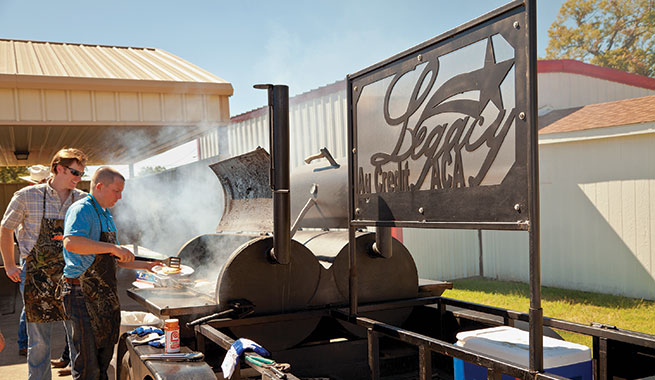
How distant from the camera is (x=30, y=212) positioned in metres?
3.97

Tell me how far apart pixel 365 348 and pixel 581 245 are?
7.72 meters

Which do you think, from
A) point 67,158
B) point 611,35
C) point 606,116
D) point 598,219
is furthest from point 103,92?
point 611,35

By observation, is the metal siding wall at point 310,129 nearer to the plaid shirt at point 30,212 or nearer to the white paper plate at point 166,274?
the plaid shirt at point 30,212

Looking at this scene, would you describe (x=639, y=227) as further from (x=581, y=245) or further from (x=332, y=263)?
(x=332, y=263)

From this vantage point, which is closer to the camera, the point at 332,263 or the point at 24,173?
the point at 332,263

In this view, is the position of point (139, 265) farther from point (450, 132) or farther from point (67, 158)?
point (450, 132)

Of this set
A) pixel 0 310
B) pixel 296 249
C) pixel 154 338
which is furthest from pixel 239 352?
pixel 0 310

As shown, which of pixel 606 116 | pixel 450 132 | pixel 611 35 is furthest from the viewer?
pixel 611 35

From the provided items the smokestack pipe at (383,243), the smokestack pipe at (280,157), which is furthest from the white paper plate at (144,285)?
the smokestack pipe at (383,243)

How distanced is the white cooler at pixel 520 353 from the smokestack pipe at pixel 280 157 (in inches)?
45.6

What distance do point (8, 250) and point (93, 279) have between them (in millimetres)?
1177

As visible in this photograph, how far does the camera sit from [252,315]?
3270 millimetres

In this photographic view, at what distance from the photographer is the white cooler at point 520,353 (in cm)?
246

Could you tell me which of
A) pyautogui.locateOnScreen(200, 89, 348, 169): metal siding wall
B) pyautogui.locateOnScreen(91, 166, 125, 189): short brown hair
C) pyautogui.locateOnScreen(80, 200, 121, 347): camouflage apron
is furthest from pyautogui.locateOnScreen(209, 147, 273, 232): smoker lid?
pyautogui.locateOnScreen(200, 89, 348, 169): metal siding wall
